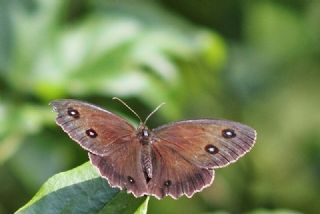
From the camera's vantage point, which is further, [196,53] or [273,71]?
[273,71]

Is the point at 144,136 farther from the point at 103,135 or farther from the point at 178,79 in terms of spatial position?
the point at 178,79

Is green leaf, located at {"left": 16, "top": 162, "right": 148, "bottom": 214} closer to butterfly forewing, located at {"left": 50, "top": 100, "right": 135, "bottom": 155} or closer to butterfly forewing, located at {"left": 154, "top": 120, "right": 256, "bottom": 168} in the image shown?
butterfly forewing, located at {"left": 50, "top": 100, "right": 135, "bottom": 155}

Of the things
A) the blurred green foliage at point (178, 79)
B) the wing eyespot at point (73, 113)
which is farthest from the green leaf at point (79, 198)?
the blurred green foliage at point (178, 79)

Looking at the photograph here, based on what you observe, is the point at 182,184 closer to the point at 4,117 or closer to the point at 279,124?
the point at 4,117

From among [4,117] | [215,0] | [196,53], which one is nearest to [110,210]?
[4,117]

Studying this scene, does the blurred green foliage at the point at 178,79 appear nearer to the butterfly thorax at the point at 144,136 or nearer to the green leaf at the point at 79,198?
the butterfly thorax at the point at 144,136

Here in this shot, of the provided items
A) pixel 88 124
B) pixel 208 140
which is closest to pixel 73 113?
pixel 88 124
